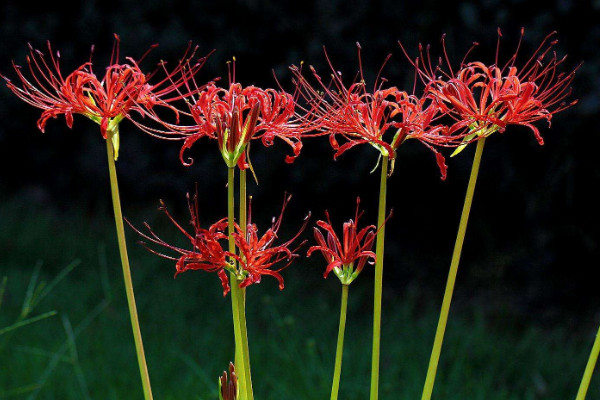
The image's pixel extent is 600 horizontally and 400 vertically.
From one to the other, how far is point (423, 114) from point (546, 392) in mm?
1732

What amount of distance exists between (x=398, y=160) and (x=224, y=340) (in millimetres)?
1026

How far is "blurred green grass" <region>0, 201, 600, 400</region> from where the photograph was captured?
2.24 m

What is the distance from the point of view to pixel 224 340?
2.60m

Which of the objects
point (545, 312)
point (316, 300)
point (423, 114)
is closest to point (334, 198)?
point (316, 300)

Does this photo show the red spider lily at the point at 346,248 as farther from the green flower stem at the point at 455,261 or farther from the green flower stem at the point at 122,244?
the green flower stem at the point at 122,244

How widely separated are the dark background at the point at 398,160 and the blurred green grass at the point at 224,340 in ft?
0.72

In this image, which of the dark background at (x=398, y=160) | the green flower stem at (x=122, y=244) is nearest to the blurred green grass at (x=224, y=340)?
the dark background at (x=398, y=160)

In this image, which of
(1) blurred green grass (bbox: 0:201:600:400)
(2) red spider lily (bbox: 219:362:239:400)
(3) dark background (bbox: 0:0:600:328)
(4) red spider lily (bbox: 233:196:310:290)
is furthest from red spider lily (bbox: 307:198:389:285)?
(3) dark background (bbox: 0:0:600:328)

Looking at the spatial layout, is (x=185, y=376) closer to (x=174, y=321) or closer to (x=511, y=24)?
(x=174, y=321)

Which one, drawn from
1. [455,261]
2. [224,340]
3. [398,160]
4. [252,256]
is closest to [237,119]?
[252,256]

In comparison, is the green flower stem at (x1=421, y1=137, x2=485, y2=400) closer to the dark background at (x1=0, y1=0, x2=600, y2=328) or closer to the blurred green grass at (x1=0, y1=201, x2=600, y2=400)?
the blurred green grass at (x1=0, y1=201, x2=600, y2=400)

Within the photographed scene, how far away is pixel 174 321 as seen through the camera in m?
2.73

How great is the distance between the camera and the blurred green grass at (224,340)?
2.24 metres

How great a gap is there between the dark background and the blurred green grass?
22 centimetres
